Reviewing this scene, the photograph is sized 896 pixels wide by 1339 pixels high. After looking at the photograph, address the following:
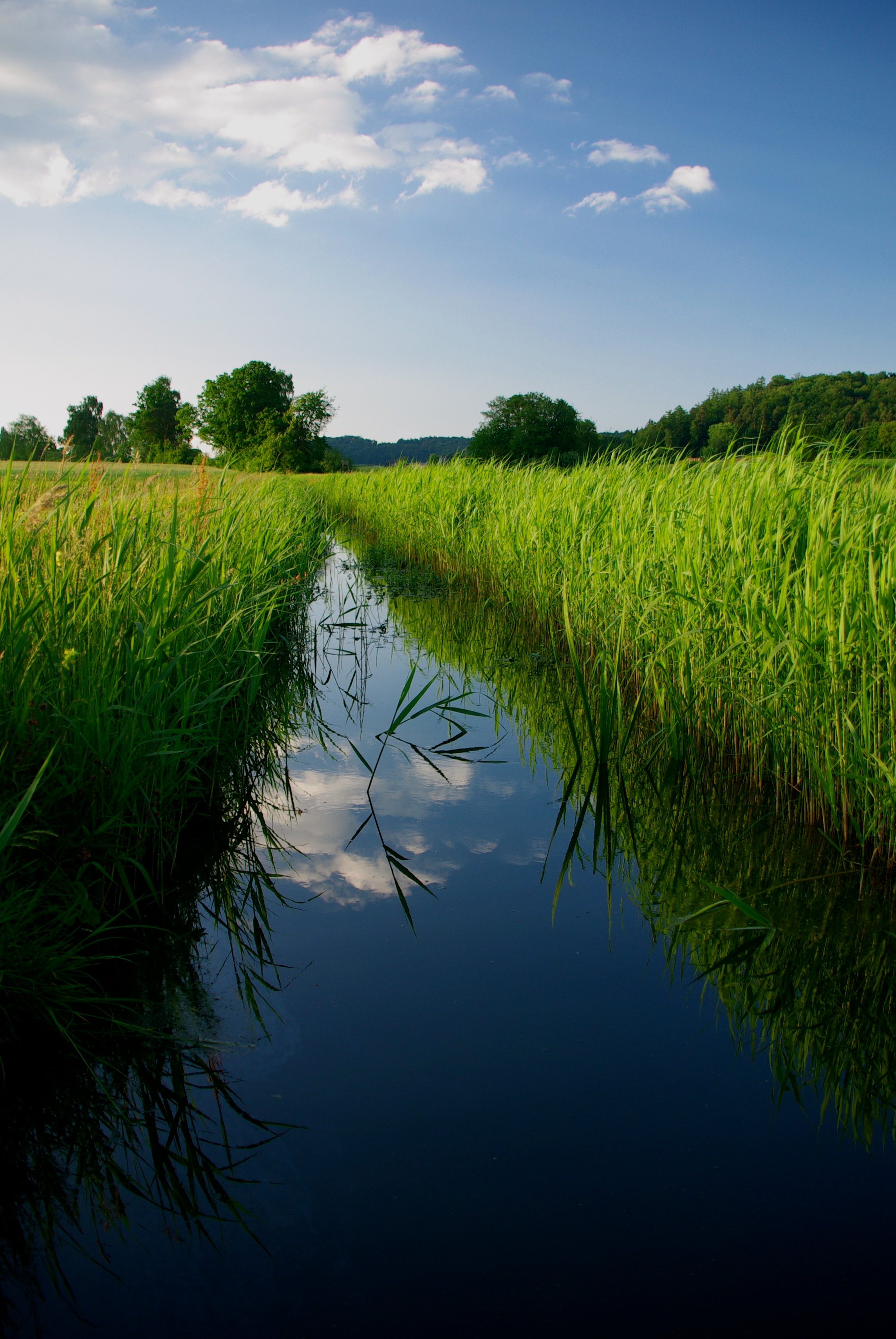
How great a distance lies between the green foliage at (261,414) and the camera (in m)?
43.9

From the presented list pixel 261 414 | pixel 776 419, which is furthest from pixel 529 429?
pixel 776 419

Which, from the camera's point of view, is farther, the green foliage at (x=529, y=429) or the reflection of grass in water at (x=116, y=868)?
the green foliage at (x=529, y=429)

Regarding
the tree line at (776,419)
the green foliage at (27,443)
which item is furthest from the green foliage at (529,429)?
the green foliage at (27,443)

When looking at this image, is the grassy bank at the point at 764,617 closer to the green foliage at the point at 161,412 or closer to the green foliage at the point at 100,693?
the green foliage at the point at 100,693

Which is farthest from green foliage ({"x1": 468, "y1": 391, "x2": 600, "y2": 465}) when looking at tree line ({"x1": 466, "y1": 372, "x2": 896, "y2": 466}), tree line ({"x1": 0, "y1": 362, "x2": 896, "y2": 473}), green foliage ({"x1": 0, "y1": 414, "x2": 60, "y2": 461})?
green foliage ({"x1": 0, "y1": 414, "x2": 60, "y2": 461})

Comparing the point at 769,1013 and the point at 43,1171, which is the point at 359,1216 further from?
the point at 769,1013

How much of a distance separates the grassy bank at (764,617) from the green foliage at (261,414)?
38.7 m

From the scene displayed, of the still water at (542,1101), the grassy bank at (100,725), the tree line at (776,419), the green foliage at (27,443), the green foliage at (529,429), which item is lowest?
the still water at (542,1101)

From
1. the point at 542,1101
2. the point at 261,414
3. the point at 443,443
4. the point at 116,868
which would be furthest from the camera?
the point at 261,414

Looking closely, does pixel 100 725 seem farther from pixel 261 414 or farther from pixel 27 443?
pixel 261 414

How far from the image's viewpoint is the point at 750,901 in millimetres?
2459

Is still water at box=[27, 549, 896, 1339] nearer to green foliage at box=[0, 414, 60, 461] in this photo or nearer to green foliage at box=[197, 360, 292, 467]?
green foliage at box=[0, 414, 60, 461]

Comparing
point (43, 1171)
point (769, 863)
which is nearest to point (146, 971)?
point (43, 1171)

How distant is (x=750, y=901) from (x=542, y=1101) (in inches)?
43.0
